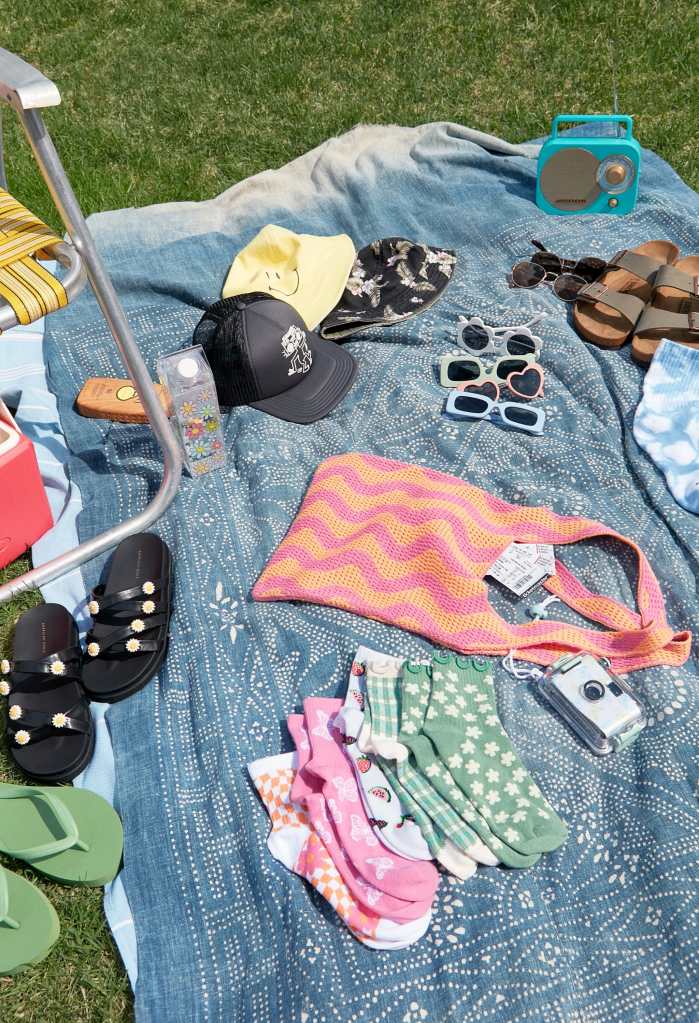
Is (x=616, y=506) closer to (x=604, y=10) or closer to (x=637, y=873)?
(x=637, y=873)

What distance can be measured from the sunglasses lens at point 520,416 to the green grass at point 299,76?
1559 mm

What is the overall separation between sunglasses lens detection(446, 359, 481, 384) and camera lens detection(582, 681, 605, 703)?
40.1 inches

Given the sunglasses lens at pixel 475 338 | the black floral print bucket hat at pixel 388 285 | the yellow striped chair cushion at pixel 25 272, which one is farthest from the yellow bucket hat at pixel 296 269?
the yellow striped chair cushion at pixel 25 272

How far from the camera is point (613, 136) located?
320cm

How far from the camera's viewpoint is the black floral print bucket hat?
9.28ft

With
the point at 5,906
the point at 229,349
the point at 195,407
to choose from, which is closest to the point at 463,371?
the point at 229,349

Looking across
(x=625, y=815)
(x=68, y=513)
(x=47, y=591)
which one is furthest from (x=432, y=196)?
(x=625, y=815)

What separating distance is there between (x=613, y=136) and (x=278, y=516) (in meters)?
1.87

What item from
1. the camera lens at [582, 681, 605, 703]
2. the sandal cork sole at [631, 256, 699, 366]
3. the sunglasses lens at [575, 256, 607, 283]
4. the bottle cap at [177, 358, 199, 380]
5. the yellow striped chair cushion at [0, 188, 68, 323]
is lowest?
the camera lens at [582, 681, 605, 703]

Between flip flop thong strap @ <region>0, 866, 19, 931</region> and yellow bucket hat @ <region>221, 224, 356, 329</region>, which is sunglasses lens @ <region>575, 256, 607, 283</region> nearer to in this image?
yellow bucket hat @ <region>221, 224, 356, 329</region>

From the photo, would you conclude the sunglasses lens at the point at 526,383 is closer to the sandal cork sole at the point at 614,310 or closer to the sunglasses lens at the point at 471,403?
the sunglasses lens at the point at 471,403

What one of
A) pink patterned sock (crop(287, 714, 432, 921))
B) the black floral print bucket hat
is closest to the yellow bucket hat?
the black floral print bucket hat

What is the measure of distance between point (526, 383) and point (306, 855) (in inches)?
56.5

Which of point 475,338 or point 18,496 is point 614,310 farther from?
point 18,496
